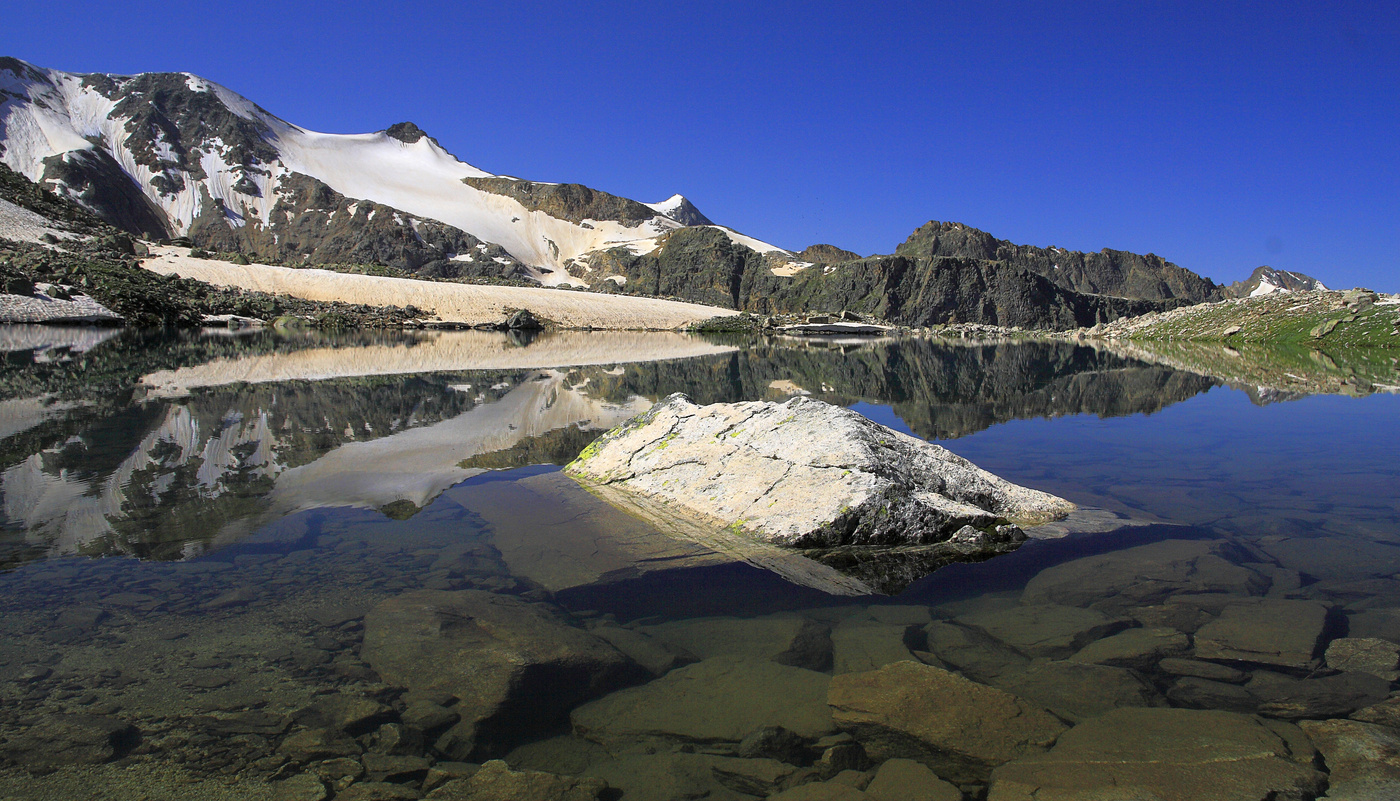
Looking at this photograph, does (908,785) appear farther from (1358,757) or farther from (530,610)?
(530,610)

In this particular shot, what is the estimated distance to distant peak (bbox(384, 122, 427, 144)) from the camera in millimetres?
117125

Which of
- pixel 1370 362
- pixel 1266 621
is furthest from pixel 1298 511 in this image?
pixel 1370 362

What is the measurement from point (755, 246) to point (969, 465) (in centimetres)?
11595

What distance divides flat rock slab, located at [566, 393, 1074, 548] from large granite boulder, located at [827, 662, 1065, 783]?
1.66 m

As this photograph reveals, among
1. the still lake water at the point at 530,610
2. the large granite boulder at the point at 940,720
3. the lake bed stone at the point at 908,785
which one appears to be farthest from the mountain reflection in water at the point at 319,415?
the lake bed stone at the point at 908,785

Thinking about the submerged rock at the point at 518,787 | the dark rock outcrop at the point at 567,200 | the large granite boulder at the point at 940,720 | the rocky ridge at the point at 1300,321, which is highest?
the dark rock outcrop at the point at 567,200

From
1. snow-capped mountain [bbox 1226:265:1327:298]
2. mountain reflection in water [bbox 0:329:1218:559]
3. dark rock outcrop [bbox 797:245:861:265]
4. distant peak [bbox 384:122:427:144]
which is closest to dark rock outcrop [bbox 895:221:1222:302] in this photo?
dark rock outcrop [bbox 797:245:861:265]

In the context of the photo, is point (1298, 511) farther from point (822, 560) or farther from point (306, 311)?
point (306, 311)

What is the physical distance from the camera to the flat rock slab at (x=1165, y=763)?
1.96m

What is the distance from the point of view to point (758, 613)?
325cm

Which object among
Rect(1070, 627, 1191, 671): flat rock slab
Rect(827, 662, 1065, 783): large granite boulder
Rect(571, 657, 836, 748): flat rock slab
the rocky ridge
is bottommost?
Rect(571, 657, 836, 748): flat rock slab

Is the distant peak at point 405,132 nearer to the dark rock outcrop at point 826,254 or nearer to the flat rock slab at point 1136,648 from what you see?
the dark rock outcrop at point 826,254

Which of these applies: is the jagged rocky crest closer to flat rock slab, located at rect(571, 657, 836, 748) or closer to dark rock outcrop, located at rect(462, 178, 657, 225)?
dark rock outcrop, located at rect(462, 178, 657, 225)

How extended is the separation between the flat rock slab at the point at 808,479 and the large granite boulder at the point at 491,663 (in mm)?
1723
